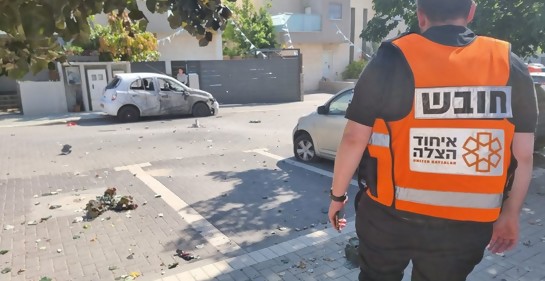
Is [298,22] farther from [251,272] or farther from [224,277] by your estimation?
[224,277]

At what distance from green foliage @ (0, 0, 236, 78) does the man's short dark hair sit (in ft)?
3.46

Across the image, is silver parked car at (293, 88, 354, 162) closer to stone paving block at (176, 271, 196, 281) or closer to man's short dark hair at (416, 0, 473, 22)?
stone paving block at (176, 271, 196, 281)

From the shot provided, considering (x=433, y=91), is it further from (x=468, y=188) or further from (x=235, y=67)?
(x=235, y=67)

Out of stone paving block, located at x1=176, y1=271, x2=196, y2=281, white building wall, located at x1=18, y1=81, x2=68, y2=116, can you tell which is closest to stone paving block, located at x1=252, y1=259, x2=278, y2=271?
stone paving block, located at x1=176, y1=271, x2=196, y2=281

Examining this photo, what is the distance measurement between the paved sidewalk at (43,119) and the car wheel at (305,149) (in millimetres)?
9344

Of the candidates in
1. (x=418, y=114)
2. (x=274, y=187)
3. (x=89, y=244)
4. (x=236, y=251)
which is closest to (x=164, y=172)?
(x=274, y=187)

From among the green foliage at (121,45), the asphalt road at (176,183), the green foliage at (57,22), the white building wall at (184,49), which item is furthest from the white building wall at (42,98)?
the green foliage at (57,22)

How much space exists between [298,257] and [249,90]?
657 inches

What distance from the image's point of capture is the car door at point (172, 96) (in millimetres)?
14156

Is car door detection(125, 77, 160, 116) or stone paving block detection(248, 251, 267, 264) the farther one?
car door detection(125, 77, 160, 116)

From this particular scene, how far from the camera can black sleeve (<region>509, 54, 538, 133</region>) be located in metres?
1.86

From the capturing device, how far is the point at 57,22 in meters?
1.44

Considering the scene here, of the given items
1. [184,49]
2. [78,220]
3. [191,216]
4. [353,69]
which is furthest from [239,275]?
[353,69]

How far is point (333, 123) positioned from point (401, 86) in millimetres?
5414
